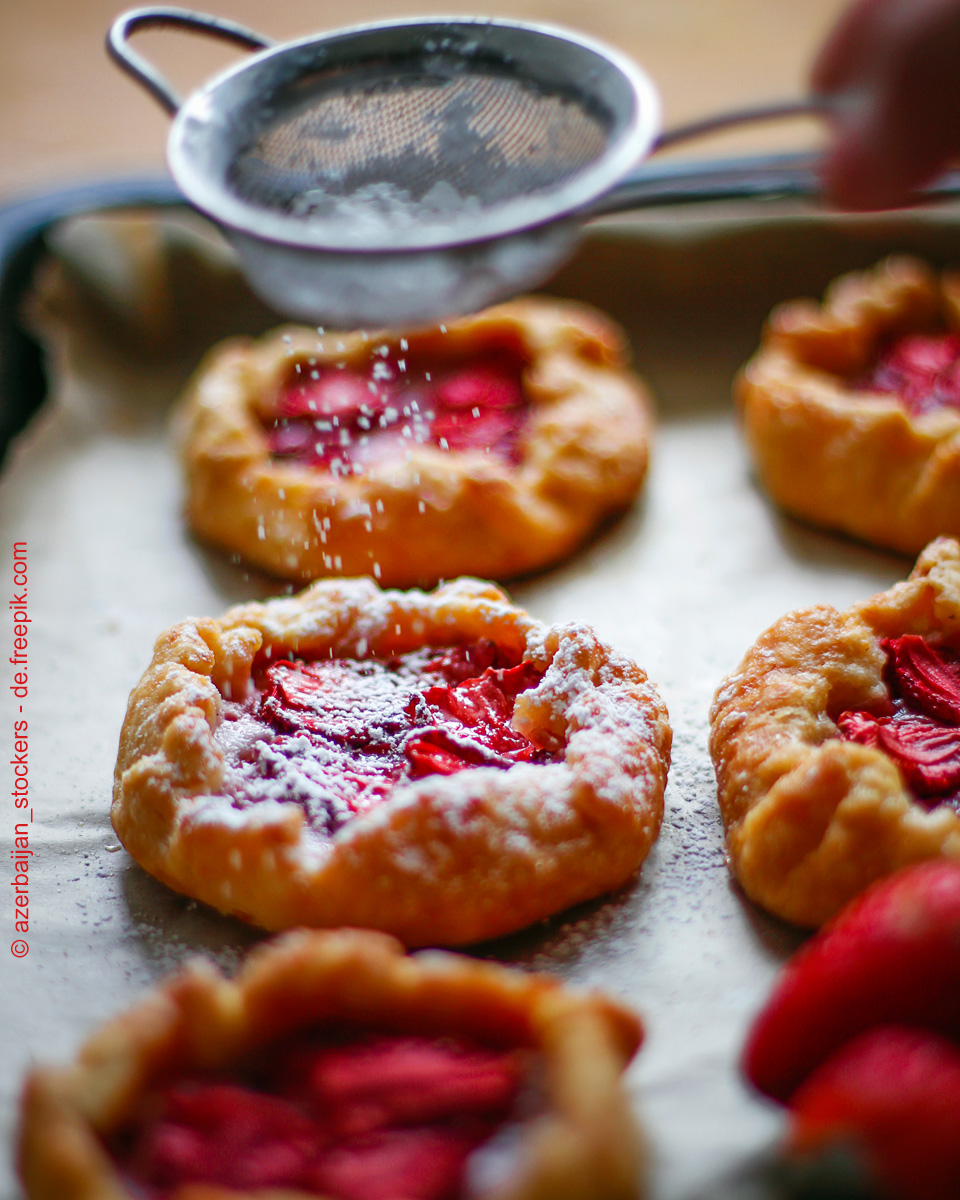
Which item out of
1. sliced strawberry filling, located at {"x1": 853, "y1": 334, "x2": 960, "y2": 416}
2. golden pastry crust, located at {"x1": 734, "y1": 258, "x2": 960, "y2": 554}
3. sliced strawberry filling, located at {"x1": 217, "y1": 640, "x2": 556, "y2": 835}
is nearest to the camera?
sliced strawberry filling, located at {"x1": 217, "y1": 640, "x2": 556, "y2": 835}

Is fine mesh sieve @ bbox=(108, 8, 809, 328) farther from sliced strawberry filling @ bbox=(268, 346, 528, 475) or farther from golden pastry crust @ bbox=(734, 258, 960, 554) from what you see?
golden pastry crust @ bbox=(734, 258, 960, 554)

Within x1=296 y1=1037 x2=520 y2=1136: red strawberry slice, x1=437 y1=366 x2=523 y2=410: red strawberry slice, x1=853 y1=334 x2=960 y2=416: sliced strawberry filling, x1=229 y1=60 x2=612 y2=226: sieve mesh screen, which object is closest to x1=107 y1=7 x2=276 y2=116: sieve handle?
x1=229 y1=60 x2=612 y2=226: sieve mesh screen

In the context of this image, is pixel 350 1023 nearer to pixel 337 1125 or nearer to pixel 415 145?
pixel 337 1125

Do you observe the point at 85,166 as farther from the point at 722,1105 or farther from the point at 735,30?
the point at 722,1105

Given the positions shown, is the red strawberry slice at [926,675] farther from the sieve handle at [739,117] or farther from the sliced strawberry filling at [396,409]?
the sliced strawberry filling at [396,409]

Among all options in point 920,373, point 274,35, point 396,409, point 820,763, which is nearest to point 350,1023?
point 820,763

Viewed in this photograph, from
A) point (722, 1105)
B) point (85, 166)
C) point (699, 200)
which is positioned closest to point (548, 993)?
point (722, 1105)
